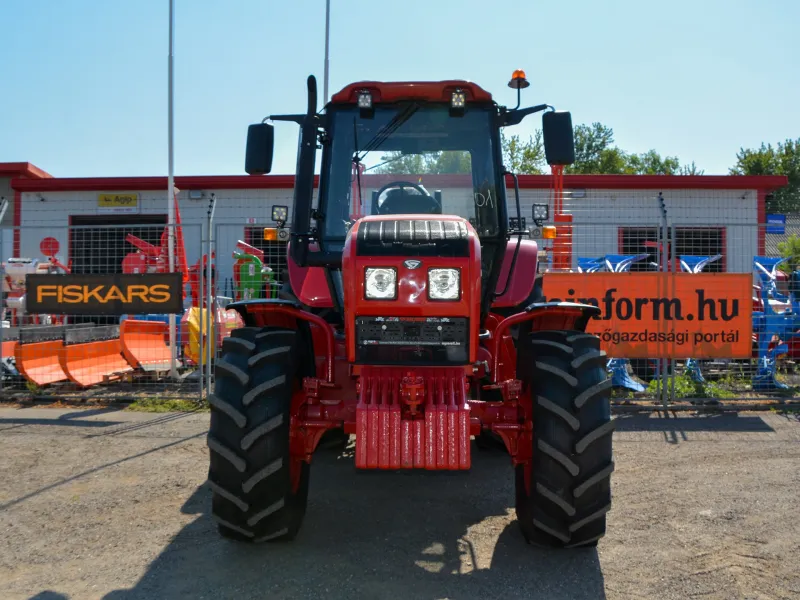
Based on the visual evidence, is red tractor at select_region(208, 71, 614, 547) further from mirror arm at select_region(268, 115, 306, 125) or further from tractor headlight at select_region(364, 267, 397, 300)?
mirror arm at select_region(268, 115, 306, 125)

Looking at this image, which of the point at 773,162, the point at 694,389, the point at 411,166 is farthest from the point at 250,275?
the point at 773,162

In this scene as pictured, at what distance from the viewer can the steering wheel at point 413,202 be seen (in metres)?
4.68

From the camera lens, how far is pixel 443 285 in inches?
139

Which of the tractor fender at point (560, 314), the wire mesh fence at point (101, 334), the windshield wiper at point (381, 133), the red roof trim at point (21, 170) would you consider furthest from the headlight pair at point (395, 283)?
the red roof trim at point (21, 170)

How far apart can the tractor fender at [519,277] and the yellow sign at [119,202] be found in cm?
1480

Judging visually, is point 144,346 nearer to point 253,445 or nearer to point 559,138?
point 253,445

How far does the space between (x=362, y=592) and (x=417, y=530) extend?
90 cm

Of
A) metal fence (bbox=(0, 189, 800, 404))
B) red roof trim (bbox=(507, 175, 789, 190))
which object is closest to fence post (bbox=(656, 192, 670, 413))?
metal fence (bbox=(0, 189, 800, 404))

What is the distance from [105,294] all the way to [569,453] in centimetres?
688

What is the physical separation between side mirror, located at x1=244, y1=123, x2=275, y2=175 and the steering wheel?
2.62ft

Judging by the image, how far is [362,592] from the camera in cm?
327

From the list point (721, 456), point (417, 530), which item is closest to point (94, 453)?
point (417, 530)

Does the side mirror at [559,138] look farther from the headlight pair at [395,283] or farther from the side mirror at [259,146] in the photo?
the side mirror at [259,146]

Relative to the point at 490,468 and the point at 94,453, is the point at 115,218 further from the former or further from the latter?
the point at 490,468
